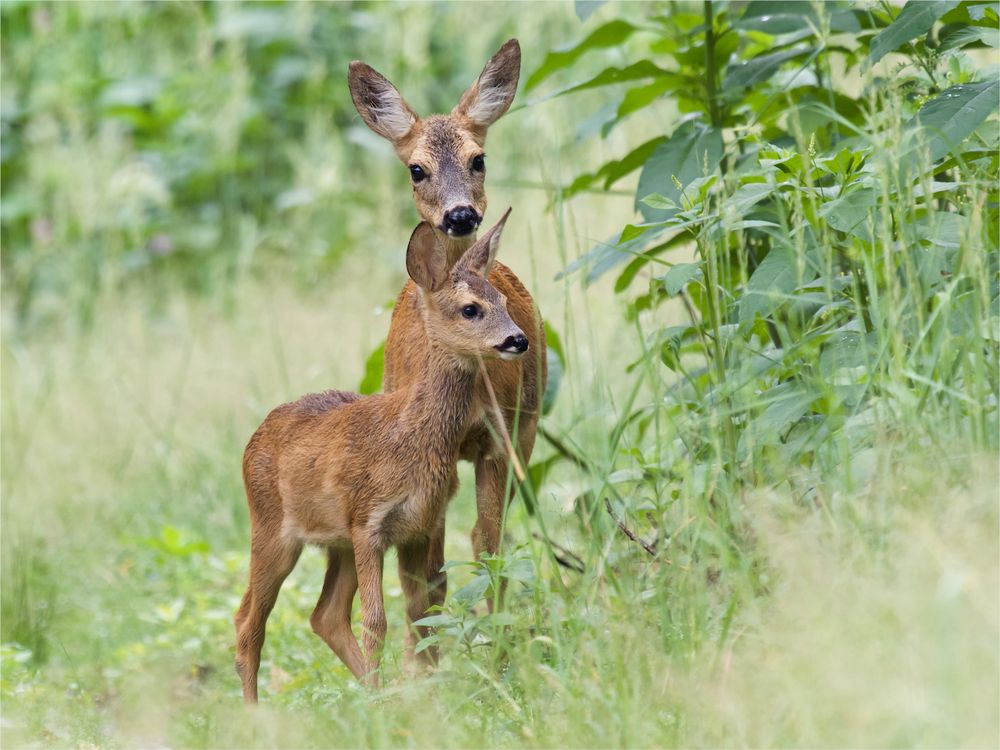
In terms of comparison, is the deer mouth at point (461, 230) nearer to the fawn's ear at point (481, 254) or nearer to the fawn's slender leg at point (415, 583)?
the fawn's ear at point (481, 254)

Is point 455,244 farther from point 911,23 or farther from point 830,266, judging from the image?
point 911,23

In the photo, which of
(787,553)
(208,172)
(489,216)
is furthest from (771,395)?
(208,172)

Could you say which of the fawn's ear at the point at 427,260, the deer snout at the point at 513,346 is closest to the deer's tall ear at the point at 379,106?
the fawn's ear at the point at 427,260

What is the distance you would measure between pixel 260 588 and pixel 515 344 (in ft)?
3.98

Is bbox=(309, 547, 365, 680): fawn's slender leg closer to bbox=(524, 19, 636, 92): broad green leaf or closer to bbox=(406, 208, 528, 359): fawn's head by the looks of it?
bbox=(406, 208, 528, 359): fawn's head

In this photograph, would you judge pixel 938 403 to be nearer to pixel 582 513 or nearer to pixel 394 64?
pixel 582 513

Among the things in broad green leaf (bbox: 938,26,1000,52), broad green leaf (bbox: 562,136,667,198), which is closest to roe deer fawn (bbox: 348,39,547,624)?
broad green leaf (bbox: 562,136,667,198)

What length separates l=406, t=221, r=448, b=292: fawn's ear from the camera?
4.41 meters

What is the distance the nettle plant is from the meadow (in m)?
0.02

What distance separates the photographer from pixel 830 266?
3.96 metres

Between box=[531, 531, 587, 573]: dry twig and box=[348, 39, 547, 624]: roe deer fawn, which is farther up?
box=[348, 39, 547, 624]: roe deer fawn

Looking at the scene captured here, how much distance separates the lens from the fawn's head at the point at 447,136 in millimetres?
4820

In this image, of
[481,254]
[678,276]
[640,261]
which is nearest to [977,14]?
[640,261]

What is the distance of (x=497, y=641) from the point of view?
12.1ft
